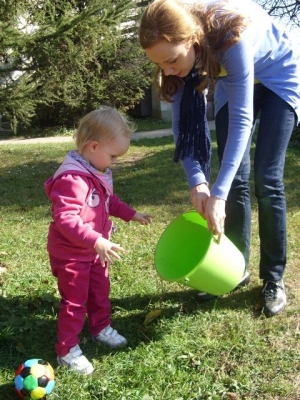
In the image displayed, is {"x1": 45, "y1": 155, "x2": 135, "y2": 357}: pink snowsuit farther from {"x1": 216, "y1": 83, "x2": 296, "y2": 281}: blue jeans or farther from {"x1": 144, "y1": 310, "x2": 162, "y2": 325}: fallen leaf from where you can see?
{"x1": 216, "y1": 83, "x2": 296, "y2": 281}: blue jeans

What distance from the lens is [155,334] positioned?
2291 mm

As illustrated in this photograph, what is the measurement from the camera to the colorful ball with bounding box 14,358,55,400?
1.82 m

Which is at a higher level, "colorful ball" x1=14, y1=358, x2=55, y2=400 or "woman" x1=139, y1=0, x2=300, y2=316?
"woman" x1=139, y1=0, x2=300, y2=316

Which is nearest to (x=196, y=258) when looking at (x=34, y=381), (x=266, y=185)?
(x=266, y=185)

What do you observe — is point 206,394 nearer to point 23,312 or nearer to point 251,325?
point 251,325

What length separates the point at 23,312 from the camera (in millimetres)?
2520

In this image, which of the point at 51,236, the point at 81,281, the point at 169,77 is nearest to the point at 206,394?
the point at 81,281

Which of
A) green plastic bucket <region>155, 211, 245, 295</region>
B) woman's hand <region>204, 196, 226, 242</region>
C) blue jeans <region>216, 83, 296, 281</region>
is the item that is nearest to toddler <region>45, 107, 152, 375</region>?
green plastic bucket <region>155, 211, 245, 295</region>

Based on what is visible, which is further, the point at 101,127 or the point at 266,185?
the point at 266,185

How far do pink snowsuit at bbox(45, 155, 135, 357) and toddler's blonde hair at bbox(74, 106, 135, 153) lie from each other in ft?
0.39

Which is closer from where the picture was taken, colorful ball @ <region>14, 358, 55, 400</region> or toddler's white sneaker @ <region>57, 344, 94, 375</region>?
colorful ball @ <region>14, 358, 55, 400</region>

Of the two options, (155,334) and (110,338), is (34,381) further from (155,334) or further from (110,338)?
(155,334)

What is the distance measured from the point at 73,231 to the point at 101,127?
505 mm

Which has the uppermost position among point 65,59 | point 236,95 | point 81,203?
point 236,95
